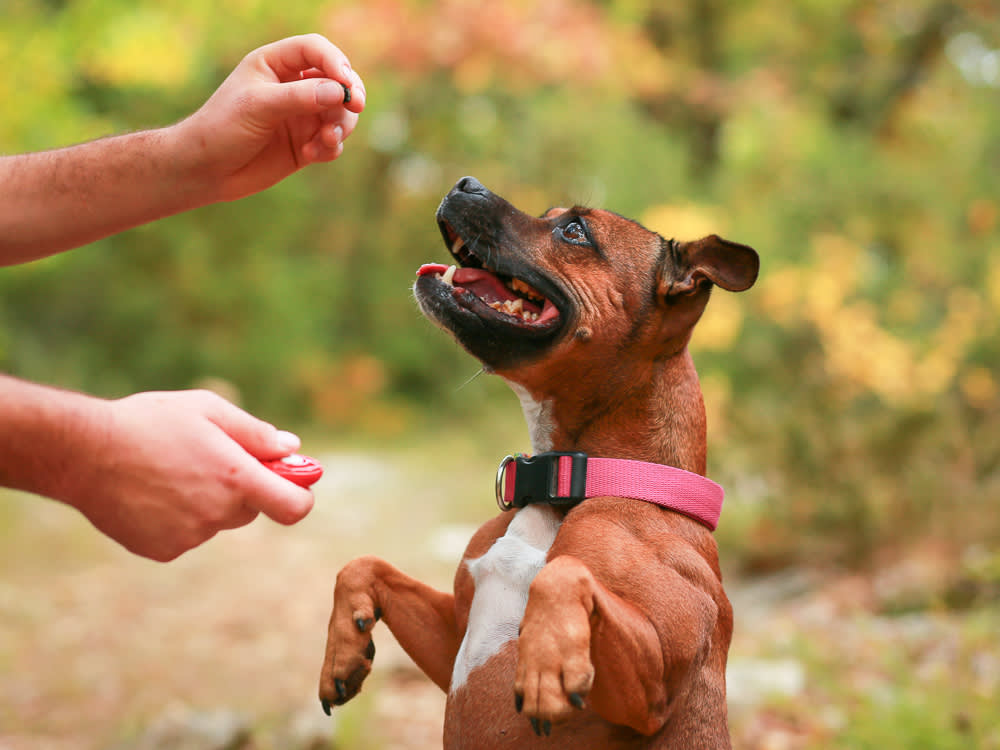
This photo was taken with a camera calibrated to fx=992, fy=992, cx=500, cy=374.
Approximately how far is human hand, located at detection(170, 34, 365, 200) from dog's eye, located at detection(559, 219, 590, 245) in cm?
60

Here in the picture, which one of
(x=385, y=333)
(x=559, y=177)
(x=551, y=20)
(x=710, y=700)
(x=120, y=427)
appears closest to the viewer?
(x=120, y=427)

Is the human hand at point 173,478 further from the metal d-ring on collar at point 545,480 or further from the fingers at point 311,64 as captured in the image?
the fingers at point 311,64

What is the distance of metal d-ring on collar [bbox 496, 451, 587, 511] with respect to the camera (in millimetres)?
2236

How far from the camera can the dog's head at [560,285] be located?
235 cm

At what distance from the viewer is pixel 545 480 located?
7.46ft

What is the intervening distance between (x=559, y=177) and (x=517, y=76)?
60.0 inches

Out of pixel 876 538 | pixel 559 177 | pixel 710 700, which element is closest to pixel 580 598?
pixel 710 700

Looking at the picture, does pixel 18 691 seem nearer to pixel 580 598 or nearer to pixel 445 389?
pixel 580 598

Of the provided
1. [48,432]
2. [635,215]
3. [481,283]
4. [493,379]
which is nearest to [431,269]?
[481,283]

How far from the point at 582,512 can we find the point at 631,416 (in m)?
0.32

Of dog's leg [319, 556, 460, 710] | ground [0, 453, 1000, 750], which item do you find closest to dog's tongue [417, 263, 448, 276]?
dog's leg [319, 556, 460, 710]

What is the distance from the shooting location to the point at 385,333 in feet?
46.5

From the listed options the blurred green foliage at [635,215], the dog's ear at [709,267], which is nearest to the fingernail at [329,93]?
the dog's ear at [709,267]

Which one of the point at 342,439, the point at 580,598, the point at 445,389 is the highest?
the point at 445,389
